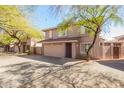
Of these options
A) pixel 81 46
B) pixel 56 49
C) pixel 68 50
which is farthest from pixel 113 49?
pixel 56 49

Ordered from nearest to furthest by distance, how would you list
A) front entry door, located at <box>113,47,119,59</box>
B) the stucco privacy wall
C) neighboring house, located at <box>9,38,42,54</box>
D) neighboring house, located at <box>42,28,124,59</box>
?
1. neighboring house, located at <box>42,28,124,59</box>
2. front entry door, located at <box>113,47,119,59</box>
3. the stucco privacy wall
4. neighboring house, located at <box>9,38,42,54</box>

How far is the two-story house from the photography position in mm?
19109

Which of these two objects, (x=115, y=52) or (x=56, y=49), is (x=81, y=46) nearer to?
(x=115, y=52)

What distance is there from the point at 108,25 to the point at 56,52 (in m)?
10.2

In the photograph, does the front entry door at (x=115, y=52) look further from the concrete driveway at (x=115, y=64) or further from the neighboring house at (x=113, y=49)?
the concrete driveway at (x=115, y=64)

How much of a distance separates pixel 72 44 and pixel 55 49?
3.51 meters

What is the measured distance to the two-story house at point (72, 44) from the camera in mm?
19109

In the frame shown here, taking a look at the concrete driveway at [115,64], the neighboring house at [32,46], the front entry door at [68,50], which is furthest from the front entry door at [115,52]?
the neighboring house at [32,46]

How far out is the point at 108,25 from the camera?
14570 mm

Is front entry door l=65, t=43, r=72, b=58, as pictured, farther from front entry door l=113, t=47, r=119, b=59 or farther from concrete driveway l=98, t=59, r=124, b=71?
concrete driveway l=98, t=59, r=124, b=71

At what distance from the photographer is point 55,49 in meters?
23.9

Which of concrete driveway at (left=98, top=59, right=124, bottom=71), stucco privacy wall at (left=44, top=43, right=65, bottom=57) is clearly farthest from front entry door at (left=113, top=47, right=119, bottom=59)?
stucco privacy wall at (left=44, top=43, right=65, bottom=57)
